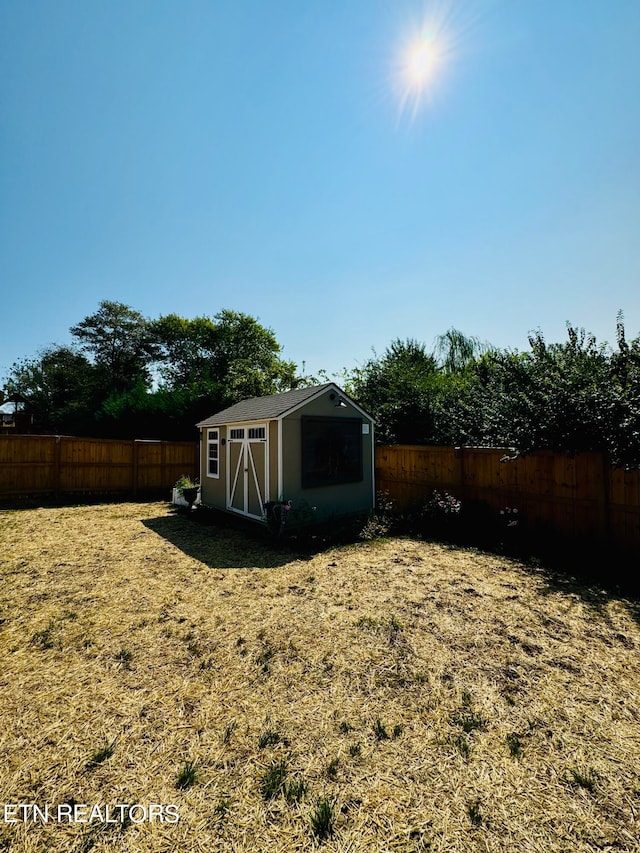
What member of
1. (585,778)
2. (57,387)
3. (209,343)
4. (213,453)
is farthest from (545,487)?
(57,387)

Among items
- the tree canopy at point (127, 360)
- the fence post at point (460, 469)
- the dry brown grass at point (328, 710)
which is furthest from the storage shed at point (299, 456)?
the tree canopy at point (127, 360)

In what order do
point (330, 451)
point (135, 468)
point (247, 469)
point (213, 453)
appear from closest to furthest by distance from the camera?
1. point (330, 451)
2. point (247, 469)
3. point (213, 453)
4. point (135, 468)

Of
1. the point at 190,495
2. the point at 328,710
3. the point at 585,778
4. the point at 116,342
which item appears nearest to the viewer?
the point at 585,778

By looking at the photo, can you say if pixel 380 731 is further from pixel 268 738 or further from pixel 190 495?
pixel 190 495

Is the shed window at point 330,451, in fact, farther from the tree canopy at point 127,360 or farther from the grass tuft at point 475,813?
the tree canopy at point 127,360

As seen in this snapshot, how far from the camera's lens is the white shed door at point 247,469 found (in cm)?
802

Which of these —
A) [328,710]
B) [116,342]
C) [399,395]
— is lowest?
[328,710]

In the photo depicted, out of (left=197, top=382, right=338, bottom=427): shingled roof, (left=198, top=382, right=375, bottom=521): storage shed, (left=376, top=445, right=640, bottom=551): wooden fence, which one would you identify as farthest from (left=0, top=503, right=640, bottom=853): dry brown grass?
(left=197, top=382, right=338, bottom=427): shingled roof

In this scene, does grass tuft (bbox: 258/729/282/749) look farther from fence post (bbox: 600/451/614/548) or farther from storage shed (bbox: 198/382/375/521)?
fence post (bbox: 600/451/614/548)

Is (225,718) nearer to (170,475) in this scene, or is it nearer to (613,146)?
(613,146)

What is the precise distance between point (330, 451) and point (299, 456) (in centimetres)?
87

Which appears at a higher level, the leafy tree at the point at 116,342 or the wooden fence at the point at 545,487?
the leafy tree at the point at 116,342

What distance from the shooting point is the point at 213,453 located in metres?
10.1

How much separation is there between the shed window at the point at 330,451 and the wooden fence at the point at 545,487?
1411 millimetres
